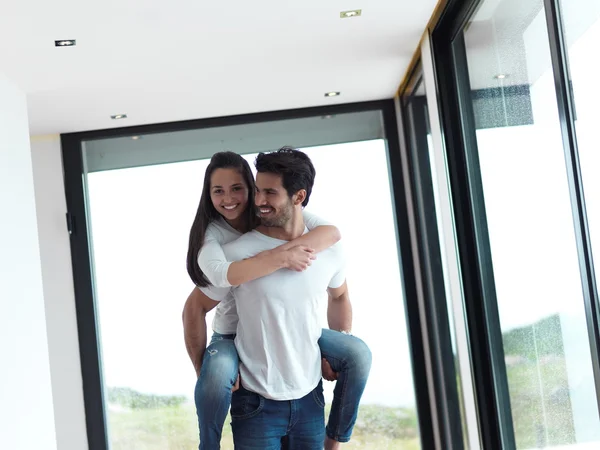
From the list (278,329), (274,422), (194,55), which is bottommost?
(274,422)

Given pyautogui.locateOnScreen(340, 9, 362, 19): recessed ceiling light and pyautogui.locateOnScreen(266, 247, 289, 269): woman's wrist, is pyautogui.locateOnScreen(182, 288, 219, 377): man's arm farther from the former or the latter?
pyautogui.locateOnScreen(340, 9, 362, 19): recessed ceiling light

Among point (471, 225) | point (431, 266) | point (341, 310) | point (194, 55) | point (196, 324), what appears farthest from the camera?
point (431, 266)

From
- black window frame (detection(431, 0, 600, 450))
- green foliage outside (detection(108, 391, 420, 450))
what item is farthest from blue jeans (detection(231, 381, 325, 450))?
green foliage outside (detection(108, 391, 420, 450))

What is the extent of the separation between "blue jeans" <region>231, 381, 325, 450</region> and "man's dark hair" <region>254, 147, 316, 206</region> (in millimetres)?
694

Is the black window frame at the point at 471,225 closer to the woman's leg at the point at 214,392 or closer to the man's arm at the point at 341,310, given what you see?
the man's arm at the point at 341,310

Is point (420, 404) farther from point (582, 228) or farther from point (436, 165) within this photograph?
point (582, 228)

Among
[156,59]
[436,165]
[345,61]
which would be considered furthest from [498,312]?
[156,59]

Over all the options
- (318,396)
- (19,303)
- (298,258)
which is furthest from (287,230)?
(19,303)

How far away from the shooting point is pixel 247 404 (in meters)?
2.71

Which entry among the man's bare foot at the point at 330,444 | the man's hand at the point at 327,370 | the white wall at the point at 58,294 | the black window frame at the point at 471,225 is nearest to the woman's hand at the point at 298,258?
the man's hand at the point at 327,370

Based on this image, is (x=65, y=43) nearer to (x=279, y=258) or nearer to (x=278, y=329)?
(x=279, y=258)

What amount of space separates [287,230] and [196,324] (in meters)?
0.47

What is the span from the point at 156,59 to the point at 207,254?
1.19 m

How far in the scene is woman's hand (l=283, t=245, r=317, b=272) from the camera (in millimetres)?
2596
